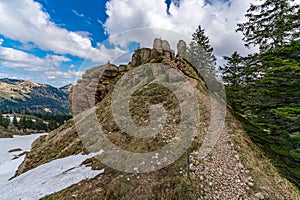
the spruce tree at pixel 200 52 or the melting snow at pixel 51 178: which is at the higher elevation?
the spruce tree at pixel 200 52

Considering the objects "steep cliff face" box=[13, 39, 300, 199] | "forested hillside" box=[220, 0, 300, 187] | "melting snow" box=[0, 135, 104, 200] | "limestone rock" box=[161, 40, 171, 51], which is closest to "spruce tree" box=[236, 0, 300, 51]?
"forested hillside" box=[220, 0, 300, 187]

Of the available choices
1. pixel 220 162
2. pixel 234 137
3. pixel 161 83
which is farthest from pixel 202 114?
pixel 161 83

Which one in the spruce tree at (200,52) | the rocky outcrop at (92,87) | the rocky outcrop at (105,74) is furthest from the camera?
the spruce tree at (200,52)

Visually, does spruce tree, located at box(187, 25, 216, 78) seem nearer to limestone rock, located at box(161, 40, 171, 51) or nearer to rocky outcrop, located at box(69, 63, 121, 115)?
limestone rock, located at box(161, 40, 171, 51)

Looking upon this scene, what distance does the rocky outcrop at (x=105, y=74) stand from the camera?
24206mm

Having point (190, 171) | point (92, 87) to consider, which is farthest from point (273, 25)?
point (92, 87)

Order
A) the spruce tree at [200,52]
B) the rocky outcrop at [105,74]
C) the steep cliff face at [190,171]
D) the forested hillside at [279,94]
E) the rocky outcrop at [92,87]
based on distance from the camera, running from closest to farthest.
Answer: the steep cliff face at [190,171], the forested hillside at [279,94], the rocky outcrop at [105,74], the rocky outcrop at [92,87], the spruce tree at [200,52]

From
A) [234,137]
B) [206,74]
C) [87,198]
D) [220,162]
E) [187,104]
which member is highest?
[206,74]

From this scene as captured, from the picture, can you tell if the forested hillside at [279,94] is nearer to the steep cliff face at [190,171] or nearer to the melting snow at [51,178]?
the steep cliff face at [190,171]

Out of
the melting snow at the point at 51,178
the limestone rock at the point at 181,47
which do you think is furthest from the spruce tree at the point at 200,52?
the melting snow at the point at 51,178

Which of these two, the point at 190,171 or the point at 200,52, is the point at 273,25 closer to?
the point at 190,171

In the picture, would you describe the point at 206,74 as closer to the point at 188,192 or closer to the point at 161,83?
the point at 161,83

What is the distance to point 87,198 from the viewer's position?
7309 mm

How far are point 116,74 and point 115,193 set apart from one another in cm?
2162
